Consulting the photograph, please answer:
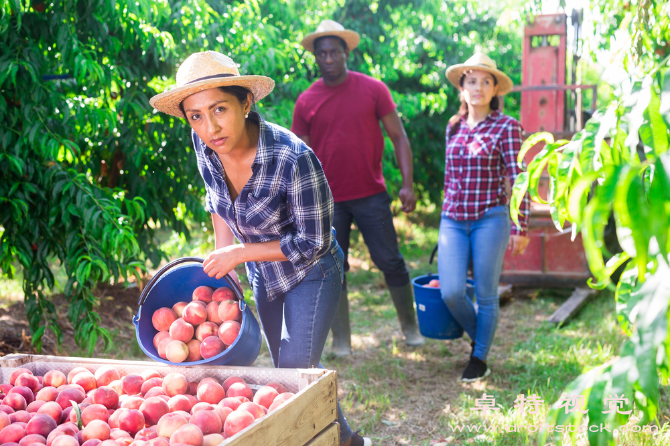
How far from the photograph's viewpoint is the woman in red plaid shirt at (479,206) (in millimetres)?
3338

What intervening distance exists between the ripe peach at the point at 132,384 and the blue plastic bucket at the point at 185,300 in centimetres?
9

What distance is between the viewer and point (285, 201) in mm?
2168

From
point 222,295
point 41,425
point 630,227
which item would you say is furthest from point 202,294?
point 630,227

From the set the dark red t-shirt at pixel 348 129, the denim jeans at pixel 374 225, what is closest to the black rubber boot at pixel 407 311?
the denim jeans at pixel 374 225

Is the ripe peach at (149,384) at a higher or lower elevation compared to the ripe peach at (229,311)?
lower

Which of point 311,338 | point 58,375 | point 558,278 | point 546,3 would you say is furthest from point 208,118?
point 558,278

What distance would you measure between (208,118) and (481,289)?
2056mm

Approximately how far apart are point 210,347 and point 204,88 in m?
0.90

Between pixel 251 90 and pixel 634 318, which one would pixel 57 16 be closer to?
pixel 251 90

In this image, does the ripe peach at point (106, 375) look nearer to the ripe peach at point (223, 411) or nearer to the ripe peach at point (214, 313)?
the ripe peach at point (214, 313)

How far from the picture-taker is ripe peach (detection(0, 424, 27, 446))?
62.9 inches

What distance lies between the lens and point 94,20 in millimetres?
3357

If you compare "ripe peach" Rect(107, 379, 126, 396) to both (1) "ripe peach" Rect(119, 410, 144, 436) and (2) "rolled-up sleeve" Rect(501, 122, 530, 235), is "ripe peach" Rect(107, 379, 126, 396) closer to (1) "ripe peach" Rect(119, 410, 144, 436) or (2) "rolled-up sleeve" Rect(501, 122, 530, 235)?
(1) "ripe peach" Rect(119, 410, 144, 436)

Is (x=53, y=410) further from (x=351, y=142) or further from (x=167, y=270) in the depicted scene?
(x=351, y=142)
